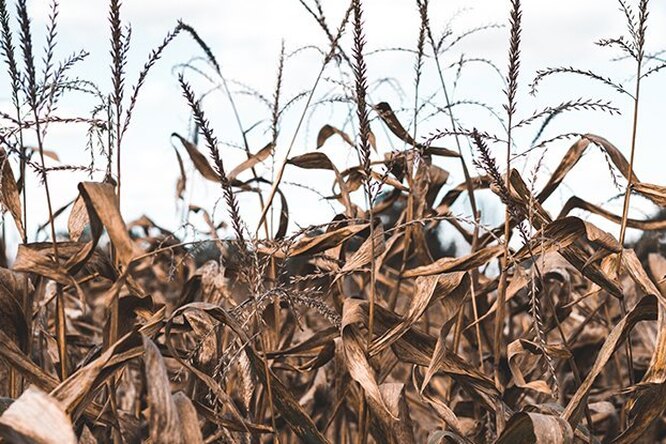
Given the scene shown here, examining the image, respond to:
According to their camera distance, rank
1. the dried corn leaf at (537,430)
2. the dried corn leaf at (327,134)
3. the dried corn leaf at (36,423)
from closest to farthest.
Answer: the dried corn leaf at (36,423), the dried corn leaf at (537,430), the dried corn leaf at (327,134)

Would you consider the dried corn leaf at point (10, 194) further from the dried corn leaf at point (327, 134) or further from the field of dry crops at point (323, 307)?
the dried corn leaf at point (327, 134)

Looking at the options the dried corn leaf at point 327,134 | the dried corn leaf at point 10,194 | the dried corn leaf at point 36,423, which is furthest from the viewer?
the dried corn leaf at point 327,134

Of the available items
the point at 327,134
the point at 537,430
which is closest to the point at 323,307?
the point at 537,430

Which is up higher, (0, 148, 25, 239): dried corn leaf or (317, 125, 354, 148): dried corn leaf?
(317, 125, 354, 148): dried corn leaf

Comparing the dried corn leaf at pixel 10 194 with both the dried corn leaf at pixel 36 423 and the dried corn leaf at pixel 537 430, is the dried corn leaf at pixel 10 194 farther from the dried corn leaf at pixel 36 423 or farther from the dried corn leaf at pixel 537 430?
the dried corn leaf at pixel 537 430

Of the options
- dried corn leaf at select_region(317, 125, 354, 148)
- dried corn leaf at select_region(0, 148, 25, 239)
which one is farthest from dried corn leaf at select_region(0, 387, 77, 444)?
dried corn leaf at select_region(317, 125, 354, 148)

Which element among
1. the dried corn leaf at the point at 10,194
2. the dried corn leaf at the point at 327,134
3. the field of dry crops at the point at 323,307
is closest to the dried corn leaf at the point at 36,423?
the field of dry crops at the point at 323,307

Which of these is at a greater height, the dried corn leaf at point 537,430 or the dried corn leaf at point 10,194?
the dried corn leaf at point 10,194

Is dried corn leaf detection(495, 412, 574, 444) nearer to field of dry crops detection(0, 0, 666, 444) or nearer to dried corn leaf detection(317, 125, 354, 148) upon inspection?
field of dry crops detection(0, 0, 666, 444)

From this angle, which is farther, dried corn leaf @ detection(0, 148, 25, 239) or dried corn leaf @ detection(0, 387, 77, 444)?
dried corn leaf @ detection(0, 148, 25, 239)

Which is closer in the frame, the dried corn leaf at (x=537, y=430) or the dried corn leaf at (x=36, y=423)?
the dried corn leaf at (x=36, y=423)

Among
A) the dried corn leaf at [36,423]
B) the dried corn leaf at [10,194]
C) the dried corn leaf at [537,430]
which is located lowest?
the dried corn leaf at [537,430]

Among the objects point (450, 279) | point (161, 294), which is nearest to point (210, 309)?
point (450, 279)

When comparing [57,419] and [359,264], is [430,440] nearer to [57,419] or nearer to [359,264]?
[359,264]
